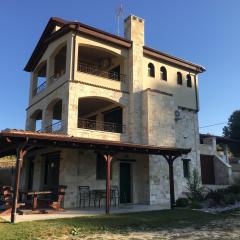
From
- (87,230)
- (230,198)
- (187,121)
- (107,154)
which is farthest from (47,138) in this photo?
(187,121)

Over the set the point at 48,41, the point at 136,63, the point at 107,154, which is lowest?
the point at 107,154

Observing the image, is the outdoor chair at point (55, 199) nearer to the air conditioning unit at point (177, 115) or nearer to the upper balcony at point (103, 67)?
the upper balcony at point (103, 67)

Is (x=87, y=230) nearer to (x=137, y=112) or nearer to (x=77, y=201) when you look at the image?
(x=77, y=201)

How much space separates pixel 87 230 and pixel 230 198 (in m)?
9.55

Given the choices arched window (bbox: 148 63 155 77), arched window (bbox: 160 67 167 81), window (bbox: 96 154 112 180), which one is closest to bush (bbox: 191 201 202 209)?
window (bbox: 96 154 112 180)

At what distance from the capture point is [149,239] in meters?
9.10

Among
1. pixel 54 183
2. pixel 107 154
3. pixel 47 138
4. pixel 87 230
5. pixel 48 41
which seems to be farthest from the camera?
pixel 48 41

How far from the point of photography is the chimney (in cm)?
2212

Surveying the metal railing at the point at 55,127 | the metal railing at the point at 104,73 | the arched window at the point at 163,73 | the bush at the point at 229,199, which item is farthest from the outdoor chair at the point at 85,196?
the arched window at the point at 163,73

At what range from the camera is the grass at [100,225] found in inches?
384

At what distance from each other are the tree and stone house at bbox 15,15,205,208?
20.3 meters

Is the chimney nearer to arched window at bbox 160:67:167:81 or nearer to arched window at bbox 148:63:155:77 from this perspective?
arched window at bbox 148:63:155:77

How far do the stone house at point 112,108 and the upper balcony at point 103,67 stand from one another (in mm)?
59

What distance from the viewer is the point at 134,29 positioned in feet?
73.7
